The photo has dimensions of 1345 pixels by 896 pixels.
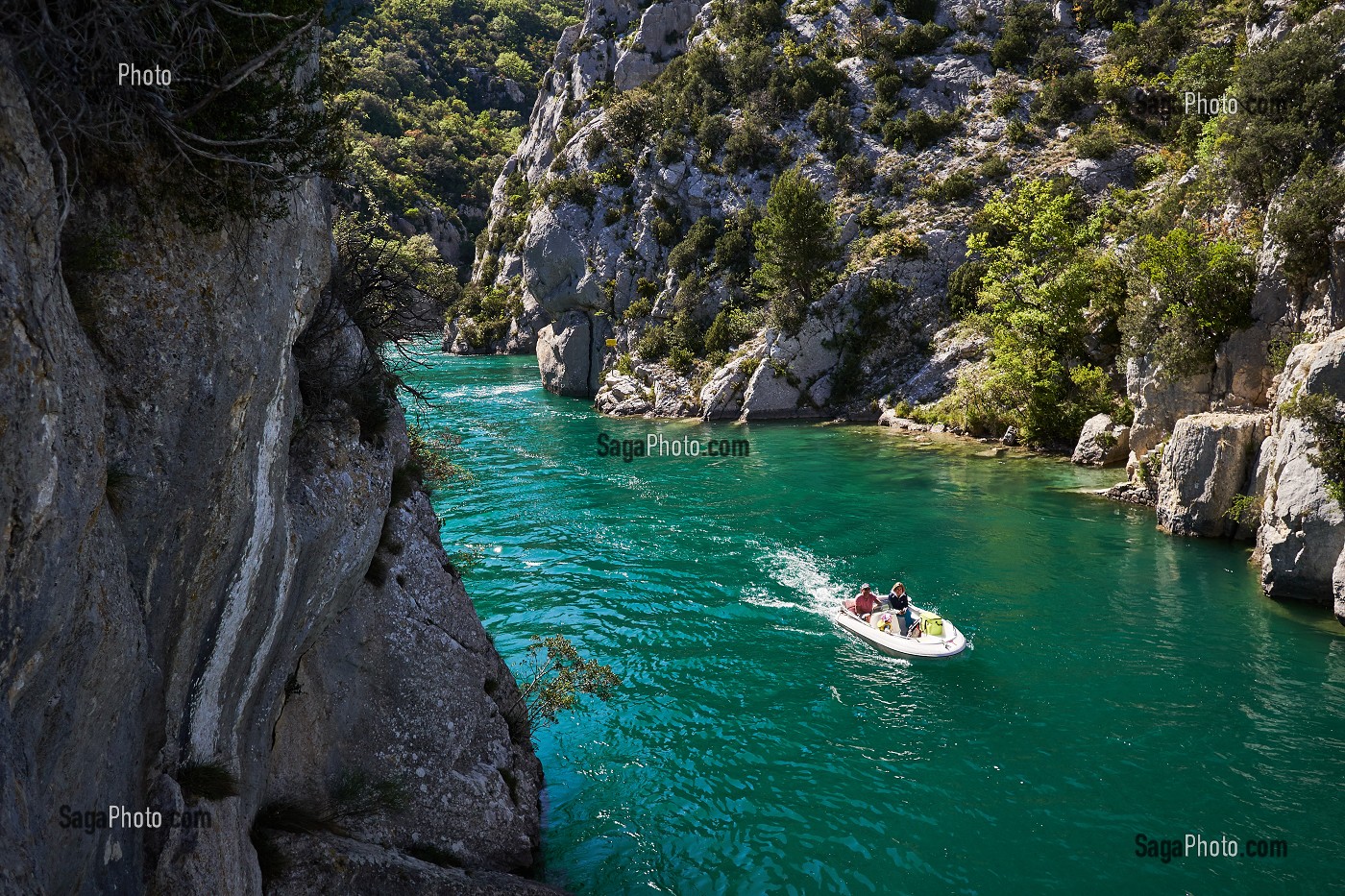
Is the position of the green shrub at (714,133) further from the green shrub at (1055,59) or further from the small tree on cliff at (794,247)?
the green shrub at (1055,59)

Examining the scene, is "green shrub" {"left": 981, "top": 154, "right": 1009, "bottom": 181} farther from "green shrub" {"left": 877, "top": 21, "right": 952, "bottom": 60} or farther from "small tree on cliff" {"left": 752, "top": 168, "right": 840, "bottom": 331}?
"green shrub" {"left": 877, "top": 21, "right": 952, "bottom": 60}

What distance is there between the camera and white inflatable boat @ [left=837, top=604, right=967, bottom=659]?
53.2 ft

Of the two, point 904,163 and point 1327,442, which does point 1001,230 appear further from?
point 1327,442

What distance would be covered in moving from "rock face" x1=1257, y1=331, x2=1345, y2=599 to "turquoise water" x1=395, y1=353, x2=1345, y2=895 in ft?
2.42

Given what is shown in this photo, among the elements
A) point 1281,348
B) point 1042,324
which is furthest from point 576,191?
point 1281,348

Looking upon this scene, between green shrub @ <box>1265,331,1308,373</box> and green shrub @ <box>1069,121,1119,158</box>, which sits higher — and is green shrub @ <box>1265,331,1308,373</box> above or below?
below


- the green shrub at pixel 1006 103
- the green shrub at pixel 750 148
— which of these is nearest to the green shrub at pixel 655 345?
the green shrub at pixel 750 148

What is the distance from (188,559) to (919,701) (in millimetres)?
13150

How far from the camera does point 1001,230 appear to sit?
4397cm

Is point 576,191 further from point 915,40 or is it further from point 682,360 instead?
point 915,40

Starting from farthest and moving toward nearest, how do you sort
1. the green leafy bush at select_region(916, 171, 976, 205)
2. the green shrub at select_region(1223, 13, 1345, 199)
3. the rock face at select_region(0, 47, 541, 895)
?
the green leafy bush at select_region(916, 171, 976, 205) < the green shrub at select_region(1223, 13, 1345, 199) < the rock face at select_region(0, 47, 541, 895)

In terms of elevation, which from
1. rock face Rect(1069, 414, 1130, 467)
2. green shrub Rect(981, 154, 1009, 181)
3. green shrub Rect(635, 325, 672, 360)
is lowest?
rock face Rect(1069, 414, 1130, 467)

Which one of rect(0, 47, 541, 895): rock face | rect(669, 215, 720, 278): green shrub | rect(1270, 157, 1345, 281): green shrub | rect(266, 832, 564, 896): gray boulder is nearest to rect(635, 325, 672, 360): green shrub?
rect(669, 215, 720, 278): green shrub

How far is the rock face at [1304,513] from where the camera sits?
1772 cm
